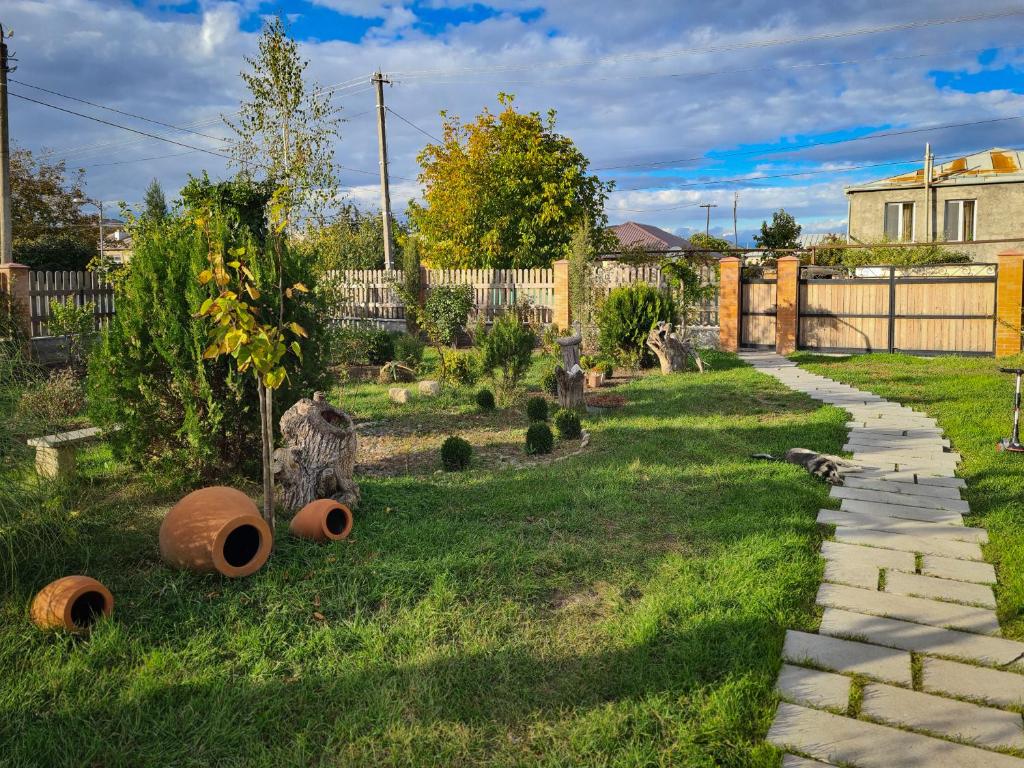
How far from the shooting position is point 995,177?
85.6 feet

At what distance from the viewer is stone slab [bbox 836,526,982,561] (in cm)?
415

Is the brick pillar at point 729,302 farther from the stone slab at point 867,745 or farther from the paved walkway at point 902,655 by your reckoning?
the stone slab at point 867,745

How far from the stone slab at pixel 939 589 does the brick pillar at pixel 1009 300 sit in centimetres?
1158

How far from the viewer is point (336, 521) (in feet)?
14.1

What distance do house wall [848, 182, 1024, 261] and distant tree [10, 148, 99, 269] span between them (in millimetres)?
28080

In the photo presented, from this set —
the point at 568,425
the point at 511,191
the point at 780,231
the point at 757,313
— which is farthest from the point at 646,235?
the point at 568,425

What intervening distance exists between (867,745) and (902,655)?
729 millimetres

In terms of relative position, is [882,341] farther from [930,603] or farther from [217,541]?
[217,541]

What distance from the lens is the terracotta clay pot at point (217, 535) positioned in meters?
3.58

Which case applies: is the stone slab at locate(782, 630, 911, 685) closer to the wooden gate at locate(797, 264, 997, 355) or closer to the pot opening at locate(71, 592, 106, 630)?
the pot opening at locate(71, 592, 106, 630)

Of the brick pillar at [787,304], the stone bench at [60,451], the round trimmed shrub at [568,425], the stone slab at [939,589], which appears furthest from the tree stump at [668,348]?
the stone bench at [60,451]

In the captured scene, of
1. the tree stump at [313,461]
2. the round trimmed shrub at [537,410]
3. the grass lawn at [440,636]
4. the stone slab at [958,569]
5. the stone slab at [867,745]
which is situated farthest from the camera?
the round trimmed shrub at [537,410]

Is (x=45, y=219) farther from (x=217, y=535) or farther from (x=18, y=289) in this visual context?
(x=217, y=535)

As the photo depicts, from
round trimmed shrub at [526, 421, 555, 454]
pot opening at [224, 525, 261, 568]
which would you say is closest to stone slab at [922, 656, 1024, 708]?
pot opening at [224, 525, 261, 568]
